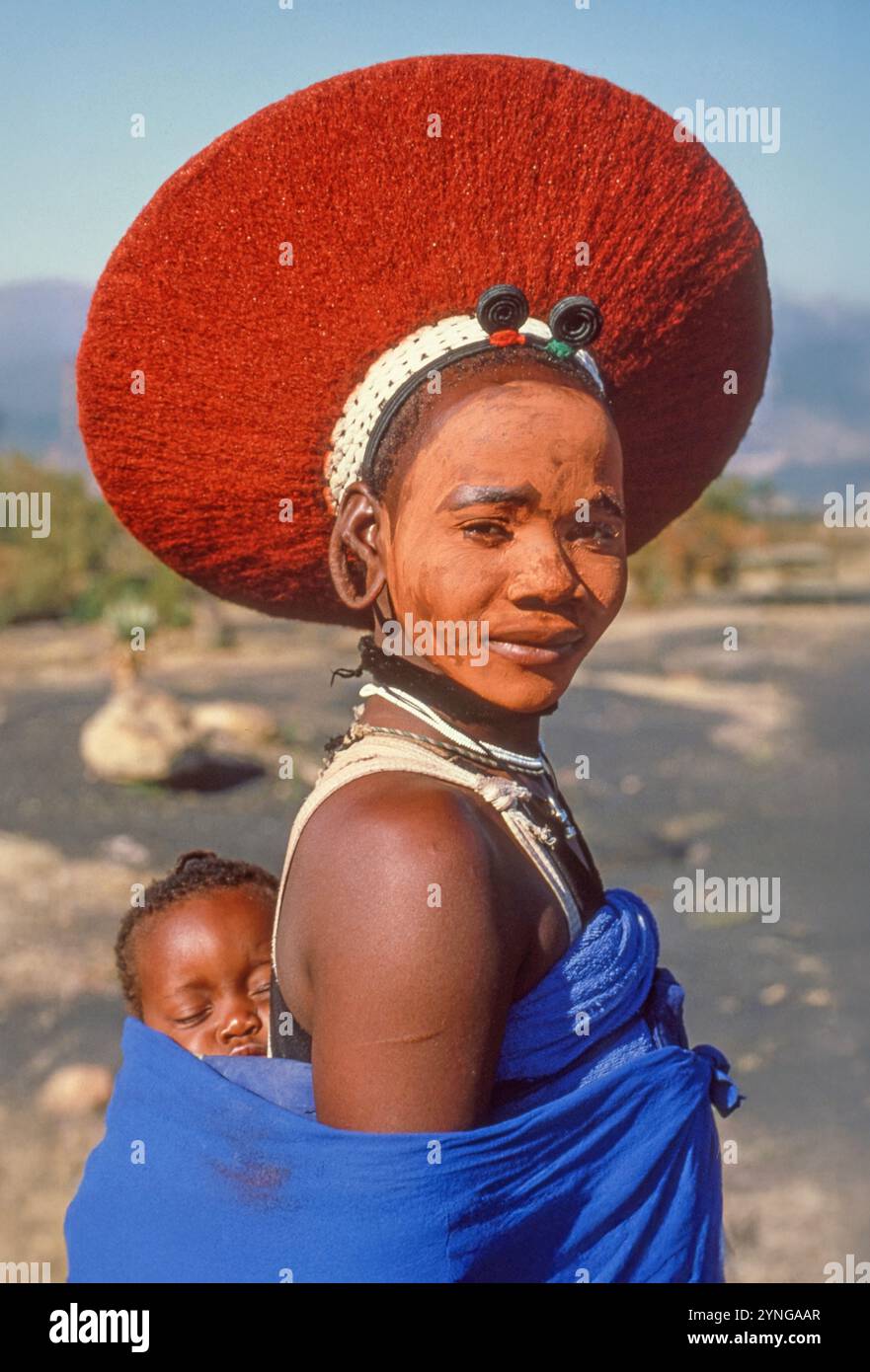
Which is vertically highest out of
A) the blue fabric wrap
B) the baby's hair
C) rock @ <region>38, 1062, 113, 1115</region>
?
the baby's hair

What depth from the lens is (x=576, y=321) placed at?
5.68 feet

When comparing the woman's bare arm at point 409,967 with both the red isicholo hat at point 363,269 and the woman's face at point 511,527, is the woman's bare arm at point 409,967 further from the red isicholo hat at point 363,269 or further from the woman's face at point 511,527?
the red isicholo hat at point 363,269

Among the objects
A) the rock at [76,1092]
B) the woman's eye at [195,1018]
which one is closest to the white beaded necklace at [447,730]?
the woman's eye at [195,1018]

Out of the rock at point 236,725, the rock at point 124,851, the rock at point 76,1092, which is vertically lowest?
the rock at point 76,1092

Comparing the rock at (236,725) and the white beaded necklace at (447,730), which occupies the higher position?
the rock at (236,725)

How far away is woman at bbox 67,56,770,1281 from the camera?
1.44 meters

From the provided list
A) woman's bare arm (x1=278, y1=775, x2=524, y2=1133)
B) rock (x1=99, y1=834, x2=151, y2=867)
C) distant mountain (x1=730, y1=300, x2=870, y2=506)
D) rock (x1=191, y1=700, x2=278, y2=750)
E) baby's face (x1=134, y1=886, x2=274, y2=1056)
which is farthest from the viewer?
distant mountain (x1=730, y1=300, x2=870, y2=506)

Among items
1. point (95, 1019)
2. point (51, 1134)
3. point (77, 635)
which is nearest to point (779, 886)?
point (95, 1019)

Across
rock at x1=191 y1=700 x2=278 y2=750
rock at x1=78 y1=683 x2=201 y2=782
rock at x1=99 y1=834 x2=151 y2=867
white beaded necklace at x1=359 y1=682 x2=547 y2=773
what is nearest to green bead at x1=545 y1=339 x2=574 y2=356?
white beaded necklace at x1=359 y1=682 x2=547 y2=773

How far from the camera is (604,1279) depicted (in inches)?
64.2

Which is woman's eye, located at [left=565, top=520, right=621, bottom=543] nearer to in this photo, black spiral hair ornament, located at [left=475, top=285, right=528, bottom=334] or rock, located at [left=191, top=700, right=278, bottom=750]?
black spiral hair ornament, located at [left=475, top=285, right=528, bottom=334]

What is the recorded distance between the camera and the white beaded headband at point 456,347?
66.2 inches

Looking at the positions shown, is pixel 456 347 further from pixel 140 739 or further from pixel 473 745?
pixel 140 739

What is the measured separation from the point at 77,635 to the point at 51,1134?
1508 cm
